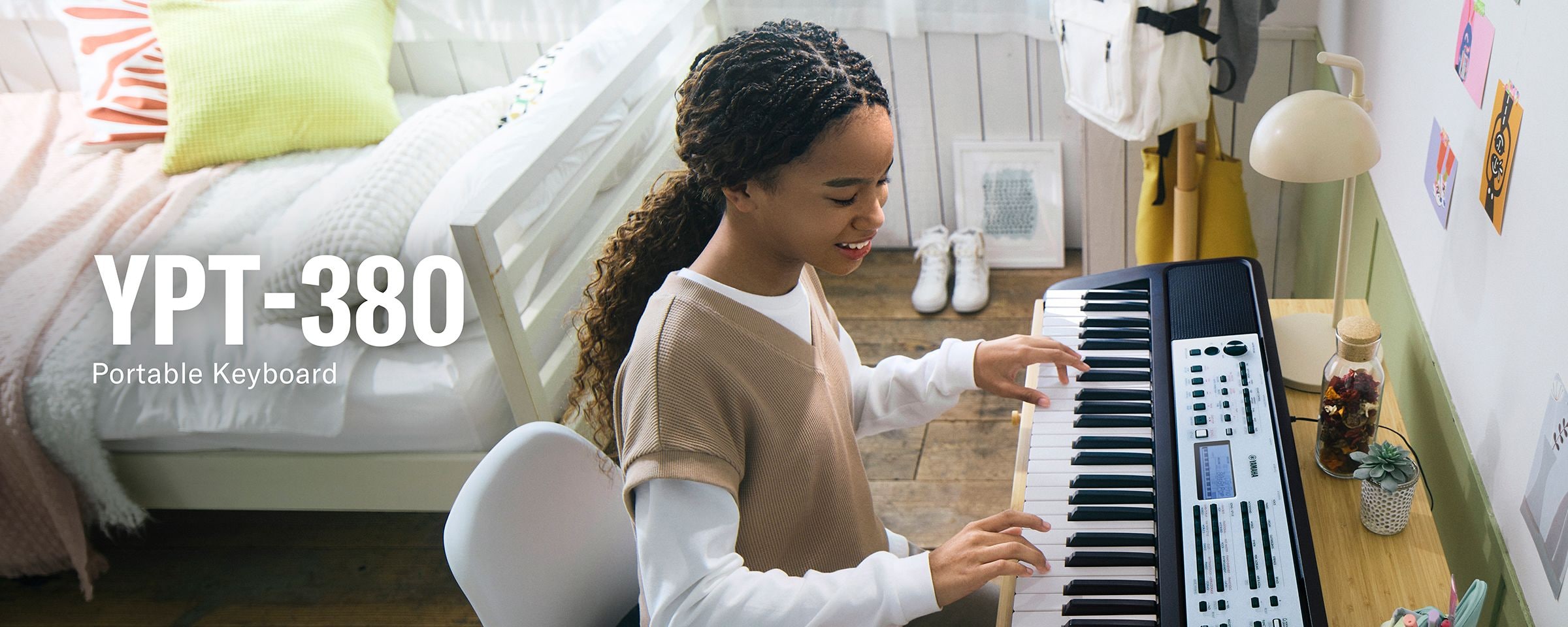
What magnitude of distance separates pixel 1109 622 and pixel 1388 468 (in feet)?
1.00

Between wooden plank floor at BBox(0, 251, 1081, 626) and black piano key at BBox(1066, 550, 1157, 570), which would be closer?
black piano key at BBox(1066, 550, 1157, 570)

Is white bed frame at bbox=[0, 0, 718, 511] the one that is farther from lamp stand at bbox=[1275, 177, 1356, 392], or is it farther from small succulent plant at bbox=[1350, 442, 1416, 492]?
small succulent plant at bbox=[1350, 442, 1416, 492]

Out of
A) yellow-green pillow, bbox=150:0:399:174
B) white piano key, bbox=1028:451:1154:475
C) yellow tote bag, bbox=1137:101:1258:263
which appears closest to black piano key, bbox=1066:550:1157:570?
white piano key, bbox=1028:451:1154:475

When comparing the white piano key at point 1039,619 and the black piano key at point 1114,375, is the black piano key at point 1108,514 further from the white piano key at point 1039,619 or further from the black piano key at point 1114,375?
the black piano key at point 1114,375

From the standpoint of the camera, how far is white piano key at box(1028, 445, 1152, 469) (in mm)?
1213

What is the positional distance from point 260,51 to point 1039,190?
6.23ft

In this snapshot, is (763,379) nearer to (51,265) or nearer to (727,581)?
(727,581)

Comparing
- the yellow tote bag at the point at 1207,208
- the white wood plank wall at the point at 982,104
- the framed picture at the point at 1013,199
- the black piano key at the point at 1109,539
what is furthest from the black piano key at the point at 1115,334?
the framed picture at the point at 1013,199

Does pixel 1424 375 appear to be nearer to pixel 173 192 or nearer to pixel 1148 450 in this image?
pixel 1148 450

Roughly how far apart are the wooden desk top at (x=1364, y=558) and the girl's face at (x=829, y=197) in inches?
19.0

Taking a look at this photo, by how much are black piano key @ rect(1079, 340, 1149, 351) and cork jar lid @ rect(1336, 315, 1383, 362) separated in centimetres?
23

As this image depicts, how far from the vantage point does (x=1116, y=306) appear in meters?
1.42

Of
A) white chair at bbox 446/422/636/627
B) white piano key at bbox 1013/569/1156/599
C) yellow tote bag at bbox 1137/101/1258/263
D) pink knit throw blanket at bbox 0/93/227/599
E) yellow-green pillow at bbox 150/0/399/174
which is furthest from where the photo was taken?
yellow-green pillow at bbox 150/0/399/174

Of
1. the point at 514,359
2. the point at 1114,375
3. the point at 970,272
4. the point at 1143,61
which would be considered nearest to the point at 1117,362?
the point at 1114,375
